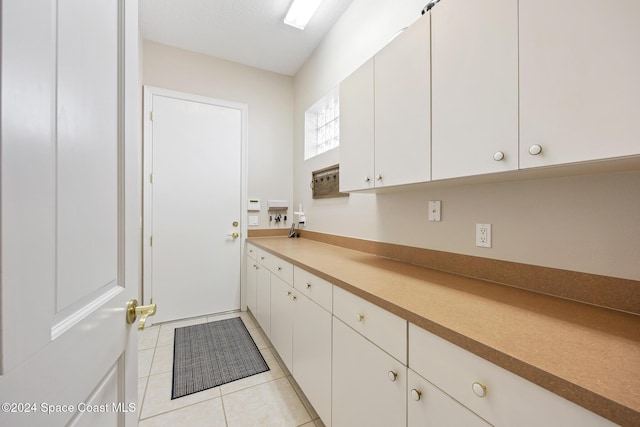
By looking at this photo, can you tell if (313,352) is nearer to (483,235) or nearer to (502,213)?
(483,235)

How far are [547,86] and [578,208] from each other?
474 millimetres

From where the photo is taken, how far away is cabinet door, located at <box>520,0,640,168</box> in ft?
2.00

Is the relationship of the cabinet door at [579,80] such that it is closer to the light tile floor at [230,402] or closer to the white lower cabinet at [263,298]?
the light tile floor at [230,402]

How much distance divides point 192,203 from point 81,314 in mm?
2516

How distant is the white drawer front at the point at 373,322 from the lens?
838 mm

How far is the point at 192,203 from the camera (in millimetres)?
2791

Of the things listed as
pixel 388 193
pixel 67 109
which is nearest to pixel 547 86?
pixel 388 193

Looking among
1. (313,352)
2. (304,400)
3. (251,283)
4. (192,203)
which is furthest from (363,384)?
(192,203)

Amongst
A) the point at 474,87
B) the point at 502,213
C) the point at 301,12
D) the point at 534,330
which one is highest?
the point at 301,12

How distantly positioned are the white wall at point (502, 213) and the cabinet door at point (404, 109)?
0.28m

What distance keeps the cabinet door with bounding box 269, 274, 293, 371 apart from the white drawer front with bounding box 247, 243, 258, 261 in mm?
617

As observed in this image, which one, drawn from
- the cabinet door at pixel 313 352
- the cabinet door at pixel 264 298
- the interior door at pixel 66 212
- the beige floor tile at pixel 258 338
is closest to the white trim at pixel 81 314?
the interior door at pixel 66 212

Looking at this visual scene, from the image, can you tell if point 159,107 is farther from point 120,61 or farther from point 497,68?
point 497,68

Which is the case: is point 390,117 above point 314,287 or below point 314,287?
above
